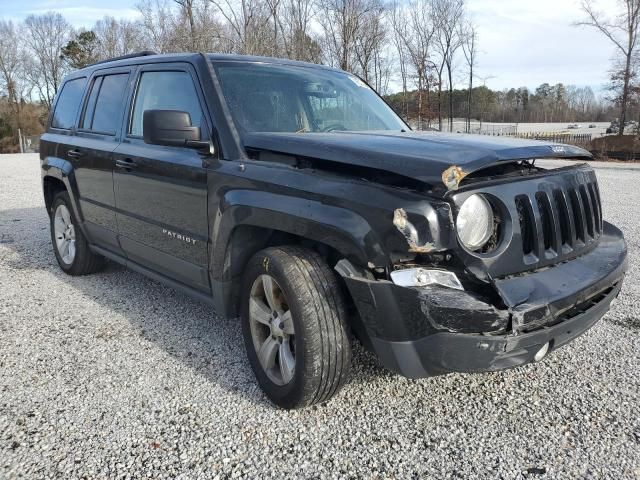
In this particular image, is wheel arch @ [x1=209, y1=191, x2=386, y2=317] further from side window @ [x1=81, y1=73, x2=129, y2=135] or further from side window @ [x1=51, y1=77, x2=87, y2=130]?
side window @ [x1=51, y1=77, x2=87, y2=130]

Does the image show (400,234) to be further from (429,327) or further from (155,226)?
(155,226)

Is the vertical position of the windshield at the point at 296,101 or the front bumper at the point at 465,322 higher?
the windshield at the point at 296,101

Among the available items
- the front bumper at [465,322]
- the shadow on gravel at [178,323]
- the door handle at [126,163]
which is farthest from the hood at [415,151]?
the shadow on gravel at [178,323]

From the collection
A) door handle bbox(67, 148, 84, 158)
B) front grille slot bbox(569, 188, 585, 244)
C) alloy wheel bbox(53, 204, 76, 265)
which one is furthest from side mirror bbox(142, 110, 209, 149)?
alloy wheel bbox(53, 204, 76, 265)

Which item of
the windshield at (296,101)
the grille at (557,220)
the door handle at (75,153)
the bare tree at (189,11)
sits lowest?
the grille at (557,220)

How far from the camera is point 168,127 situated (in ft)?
9.67

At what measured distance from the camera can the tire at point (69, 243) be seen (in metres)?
5.04

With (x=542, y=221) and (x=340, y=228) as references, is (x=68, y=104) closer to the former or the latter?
(x=340, y=228)

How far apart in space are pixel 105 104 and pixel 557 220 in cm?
361

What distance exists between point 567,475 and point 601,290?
0.94 m

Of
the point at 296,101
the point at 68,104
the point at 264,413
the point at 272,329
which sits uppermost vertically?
the point at 68,104

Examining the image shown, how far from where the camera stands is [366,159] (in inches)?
96.8

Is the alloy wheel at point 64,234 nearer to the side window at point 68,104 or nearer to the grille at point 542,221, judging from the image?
the side window at point 68,104

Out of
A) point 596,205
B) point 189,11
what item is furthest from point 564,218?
point 189,11
